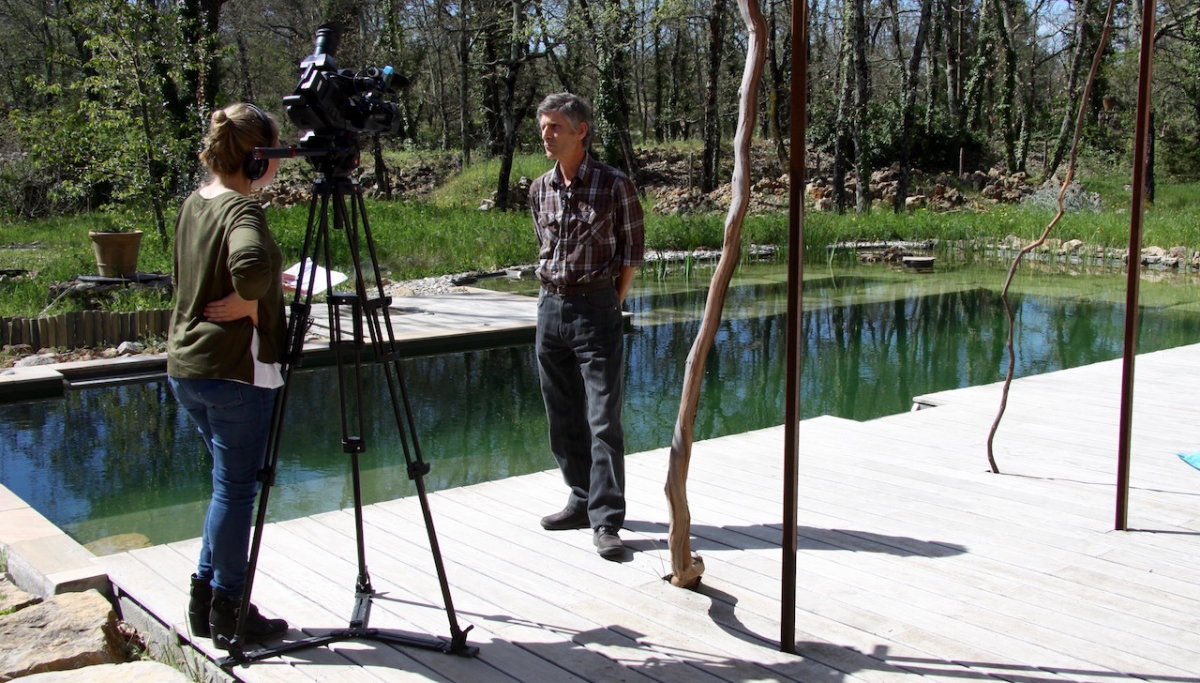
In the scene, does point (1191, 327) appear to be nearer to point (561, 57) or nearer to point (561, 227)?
point (561, 227)

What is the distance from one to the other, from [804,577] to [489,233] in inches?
461

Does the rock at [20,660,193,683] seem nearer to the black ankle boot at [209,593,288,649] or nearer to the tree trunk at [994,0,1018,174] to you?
the black ankle boot at [209,593,288,649]

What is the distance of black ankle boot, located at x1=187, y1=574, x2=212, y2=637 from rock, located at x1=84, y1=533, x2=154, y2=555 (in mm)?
2089

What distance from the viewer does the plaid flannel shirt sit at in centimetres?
327

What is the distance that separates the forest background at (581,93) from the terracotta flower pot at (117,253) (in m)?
0.70

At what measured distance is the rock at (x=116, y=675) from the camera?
242 cm

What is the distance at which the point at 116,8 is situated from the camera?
990cm

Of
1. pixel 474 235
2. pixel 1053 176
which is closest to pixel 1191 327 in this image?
pixel 474 235

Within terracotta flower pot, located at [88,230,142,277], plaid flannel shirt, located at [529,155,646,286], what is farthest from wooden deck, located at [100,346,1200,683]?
terracotta flower pot, located at [88,230,142,277]

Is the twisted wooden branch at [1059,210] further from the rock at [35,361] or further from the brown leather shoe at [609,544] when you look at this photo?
the rock at [35,361]

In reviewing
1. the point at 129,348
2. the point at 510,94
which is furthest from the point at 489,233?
the point at 510,94

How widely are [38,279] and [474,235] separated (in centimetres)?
615

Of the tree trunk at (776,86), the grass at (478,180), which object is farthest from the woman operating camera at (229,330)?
the tree trunk at (776,86)

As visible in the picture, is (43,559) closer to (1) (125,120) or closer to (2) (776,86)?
(1) (125,120)
